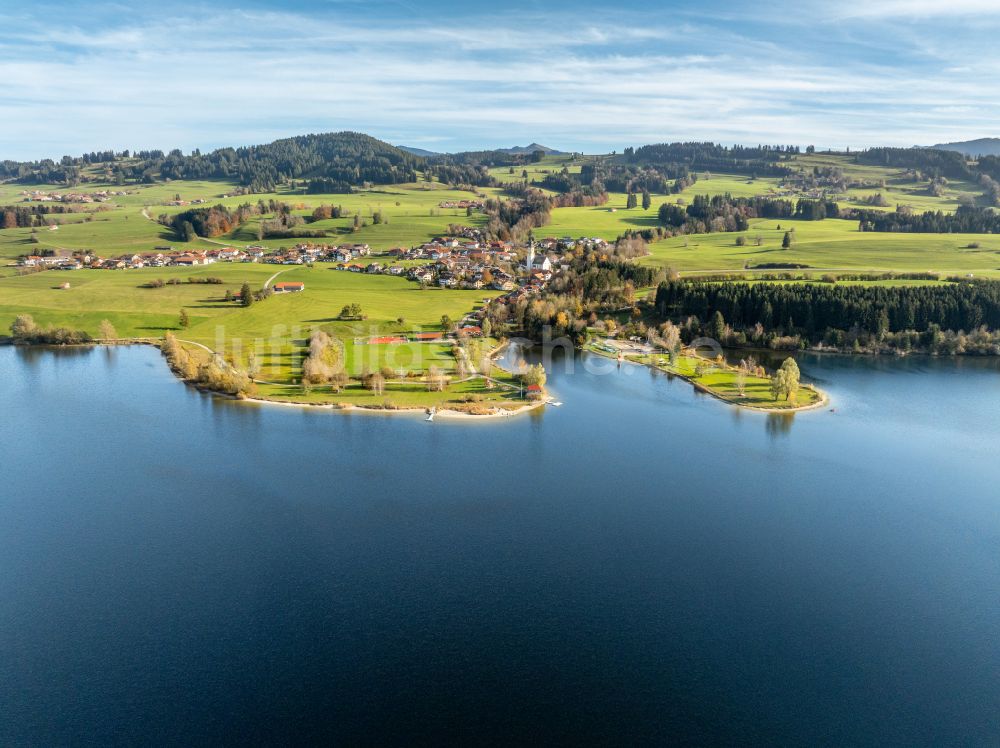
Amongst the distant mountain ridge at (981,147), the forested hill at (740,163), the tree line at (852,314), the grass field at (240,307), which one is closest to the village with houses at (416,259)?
the grass field at (240,307)

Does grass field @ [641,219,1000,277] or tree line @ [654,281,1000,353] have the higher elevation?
grass field @ [641,219,1000,277]

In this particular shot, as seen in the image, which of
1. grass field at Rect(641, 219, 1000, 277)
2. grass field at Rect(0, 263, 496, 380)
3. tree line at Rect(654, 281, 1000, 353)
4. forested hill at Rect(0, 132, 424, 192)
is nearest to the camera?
grass field at Rect(0, 263, 496, 380)

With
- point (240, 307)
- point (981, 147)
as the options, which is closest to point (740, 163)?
point (981, 147)

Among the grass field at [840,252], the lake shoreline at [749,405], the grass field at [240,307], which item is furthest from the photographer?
the grass field at [840,252]

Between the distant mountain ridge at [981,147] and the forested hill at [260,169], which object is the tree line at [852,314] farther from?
the distant mountain ridge at [981,147]

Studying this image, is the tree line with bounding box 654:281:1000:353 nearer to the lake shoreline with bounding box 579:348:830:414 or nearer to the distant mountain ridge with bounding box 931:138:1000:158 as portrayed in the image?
the lake shoreline with bounding box 579:348:830:414

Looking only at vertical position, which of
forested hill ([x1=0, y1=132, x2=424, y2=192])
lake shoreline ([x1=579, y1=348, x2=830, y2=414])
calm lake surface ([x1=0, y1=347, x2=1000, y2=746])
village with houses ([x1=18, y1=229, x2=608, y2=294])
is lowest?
calm lake surface ([x1=0, y1=347, x2=1000, y2=746])

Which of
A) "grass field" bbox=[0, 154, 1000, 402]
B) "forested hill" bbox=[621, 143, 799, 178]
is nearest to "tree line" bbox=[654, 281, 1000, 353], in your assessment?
"grass field" bbox=[0, 154, 1000, 402]

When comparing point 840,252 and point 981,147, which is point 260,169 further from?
point 981,147

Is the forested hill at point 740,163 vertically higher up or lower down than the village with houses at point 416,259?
higher up
